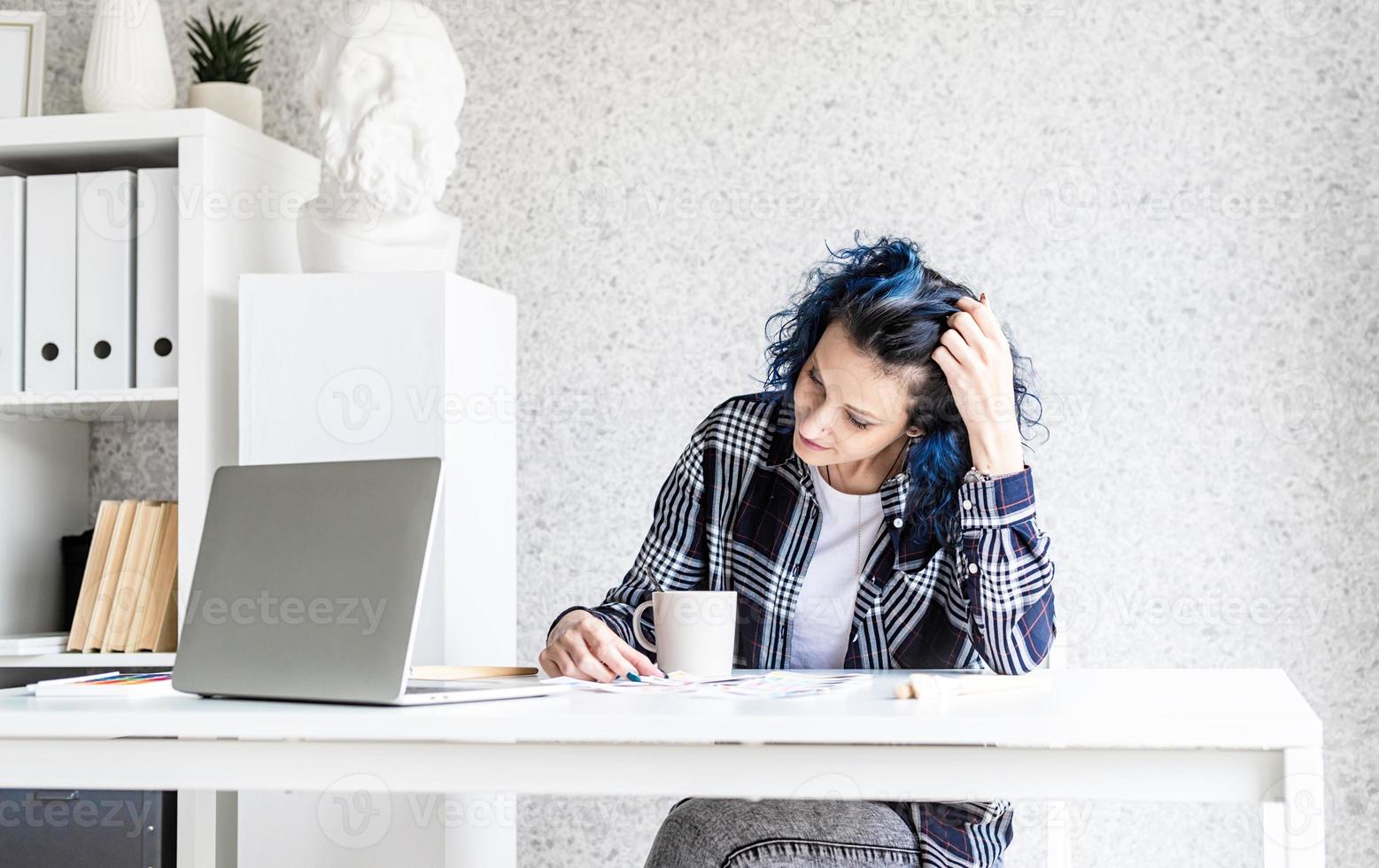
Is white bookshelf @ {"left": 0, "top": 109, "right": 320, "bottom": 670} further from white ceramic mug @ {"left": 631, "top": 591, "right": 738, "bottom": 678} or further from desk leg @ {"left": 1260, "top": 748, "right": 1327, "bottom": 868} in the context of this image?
desk leg @ {"left": 1260, "top": 748, "right": 1327, "bottom": 868}

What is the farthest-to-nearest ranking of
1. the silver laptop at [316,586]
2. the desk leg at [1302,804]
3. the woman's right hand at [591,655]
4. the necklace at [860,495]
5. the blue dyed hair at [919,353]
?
1. the necklace at [860,495]
2. the blue dyed hair at [919,353]
3. the woman's right hand at [591,655]
4. the silver laptop at [316,586]
5. the desk leg at [1302,804]

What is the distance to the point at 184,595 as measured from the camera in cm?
210

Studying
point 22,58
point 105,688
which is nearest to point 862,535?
point 105,688

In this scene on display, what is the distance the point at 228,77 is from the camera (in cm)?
240

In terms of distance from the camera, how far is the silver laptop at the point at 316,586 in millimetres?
1068

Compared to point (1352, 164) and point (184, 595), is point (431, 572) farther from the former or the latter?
point (1352, 164)

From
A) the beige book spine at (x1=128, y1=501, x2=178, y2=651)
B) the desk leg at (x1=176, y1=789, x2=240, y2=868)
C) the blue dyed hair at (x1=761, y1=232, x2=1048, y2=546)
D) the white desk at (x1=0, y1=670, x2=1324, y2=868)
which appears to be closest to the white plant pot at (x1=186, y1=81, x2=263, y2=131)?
the beige book spine at (x1=128, y1=501, x2=178, y2=651)

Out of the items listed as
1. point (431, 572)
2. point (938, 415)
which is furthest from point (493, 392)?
point (938, 415)

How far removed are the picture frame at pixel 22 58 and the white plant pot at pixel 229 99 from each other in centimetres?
28

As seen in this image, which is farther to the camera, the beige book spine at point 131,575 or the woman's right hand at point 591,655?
the beige book spine at point 131,575

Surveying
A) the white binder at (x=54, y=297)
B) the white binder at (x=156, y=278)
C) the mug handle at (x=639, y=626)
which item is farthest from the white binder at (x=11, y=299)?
the mug handle at (x=639, y=626)

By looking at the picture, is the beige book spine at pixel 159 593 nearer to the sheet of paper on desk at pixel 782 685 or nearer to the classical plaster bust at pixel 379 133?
the classical plaster bust at pixel 379 133

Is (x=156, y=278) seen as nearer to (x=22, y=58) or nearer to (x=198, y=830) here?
(x=22, y=58)

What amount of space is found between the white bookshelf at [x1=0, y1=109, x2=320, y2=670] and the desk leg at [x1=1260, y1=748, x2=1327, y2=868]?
5.59 feet
